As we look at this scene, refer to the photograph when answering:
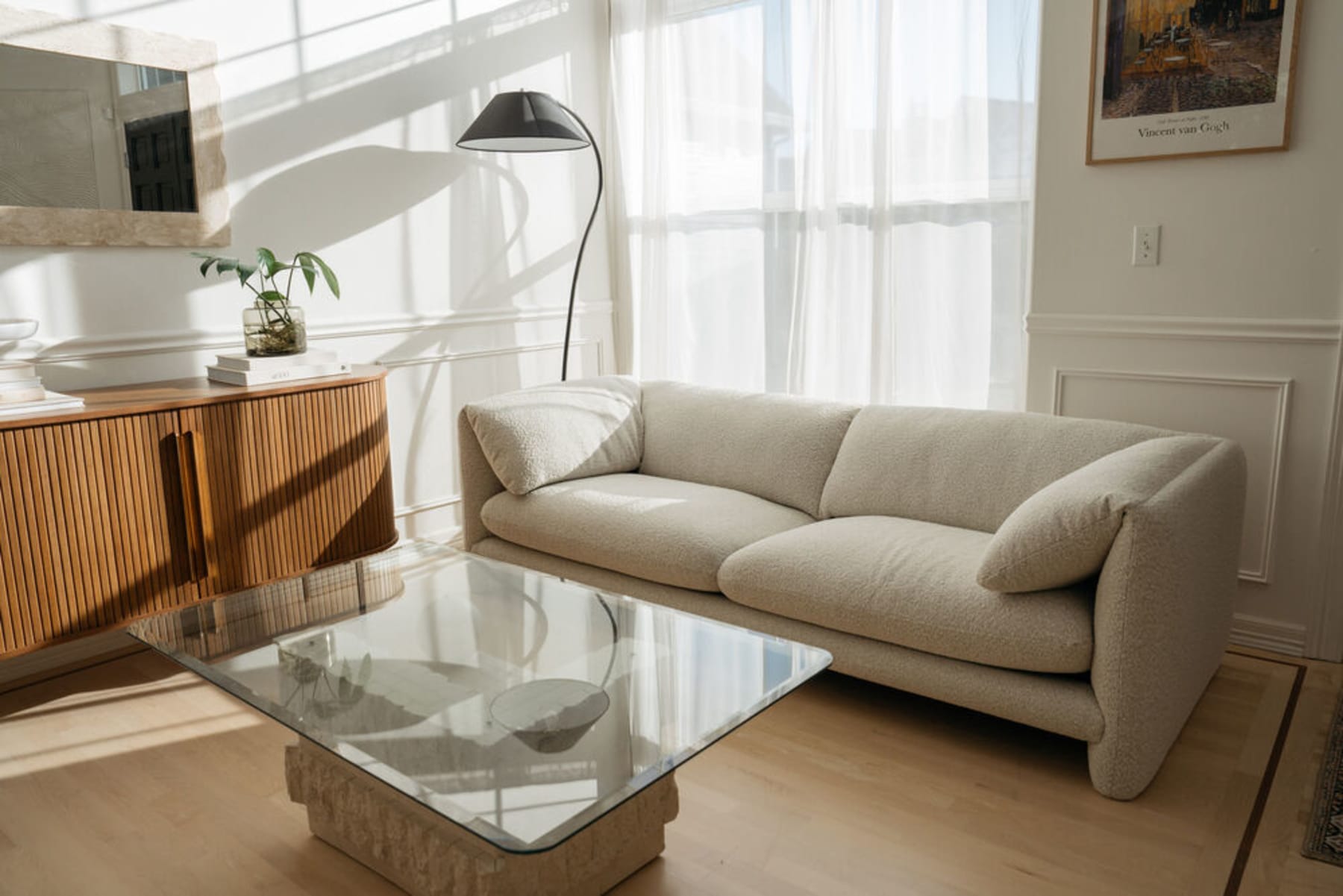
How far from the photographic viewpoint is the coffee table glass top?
1.33m

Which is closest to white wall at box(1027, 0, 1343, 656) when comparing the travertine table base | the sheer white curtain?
the sheer white curtain

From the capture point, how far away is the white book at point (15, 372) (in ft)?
7.29

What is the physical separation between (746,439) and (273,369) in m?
1.38

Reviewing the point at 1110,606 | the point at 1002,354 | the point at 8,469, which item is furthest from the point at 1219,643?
the point at 8,469

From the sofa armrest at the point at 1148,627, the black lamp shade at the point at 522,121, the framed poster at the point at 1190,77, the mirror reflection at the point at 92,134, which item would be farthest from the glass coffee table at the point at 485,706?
the framed poster at the point at 1190,77

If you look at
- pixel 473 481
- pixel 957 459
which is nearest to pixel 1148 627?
pixel 957 459

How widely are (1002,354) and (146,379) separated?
2.62 m

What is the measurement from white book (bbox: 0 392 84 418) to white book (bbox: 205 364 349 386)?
0.40 meters

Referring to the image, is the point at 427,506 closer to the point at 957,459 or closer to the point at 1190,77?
the point at 957,459

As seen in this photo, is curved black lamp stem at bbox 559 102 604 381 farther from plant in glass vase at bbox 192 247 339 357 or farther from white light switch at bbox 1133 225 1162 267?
white light switch at bbox 1133 225 1162 267

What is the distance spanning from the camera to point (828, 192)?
3.45 m

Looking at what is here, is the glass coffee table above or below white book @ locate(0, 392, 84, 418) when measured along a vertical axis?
below

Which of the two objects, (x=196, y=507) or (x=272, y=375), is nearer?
(x=196, y=507)

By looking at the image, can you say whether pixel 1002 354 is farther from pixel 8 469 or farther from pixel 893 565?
pixel 8 469
